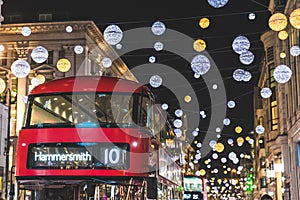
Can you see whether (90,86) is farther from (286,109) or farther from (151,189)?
(286,109)

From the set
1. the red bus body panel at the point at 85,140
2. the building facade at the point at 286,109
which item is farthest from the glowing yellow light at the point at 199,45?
the building facade at the point at 286,109

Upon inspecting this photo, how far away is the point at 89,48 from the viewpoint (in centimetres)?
5106

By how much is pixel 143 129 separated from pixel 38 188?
8.59ft

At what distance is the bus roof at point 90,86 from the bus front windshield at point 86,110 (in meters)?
0.12

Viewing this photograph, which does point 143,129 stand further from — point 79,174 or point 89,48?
point 89,48

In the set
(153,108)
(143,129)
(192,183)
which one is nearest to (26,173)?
(143,129)

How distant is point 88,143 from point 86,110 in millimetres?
1078

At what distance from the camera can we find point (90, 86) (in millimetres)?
12883

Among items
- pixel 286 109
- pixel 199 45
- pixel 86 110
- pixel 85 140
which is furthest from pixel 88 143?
pixel 286 109

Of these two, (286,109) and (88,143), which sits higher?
(286,109)

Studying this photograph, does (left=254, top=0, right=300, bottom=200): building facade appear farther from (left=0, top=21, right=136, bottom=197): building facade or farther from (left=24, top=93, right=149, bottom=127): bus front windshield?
(left=24, top=93, right=149, bottom=127): bus front windshield

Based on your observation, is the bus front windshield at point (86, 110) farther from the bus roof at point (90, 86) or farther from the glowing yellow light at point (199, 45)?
the glowing yellow light at point (199, 45)

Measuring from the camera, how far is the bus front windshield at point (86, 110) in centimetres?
1226

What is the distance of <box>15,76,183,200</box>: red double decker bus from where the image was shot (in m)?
11.5
